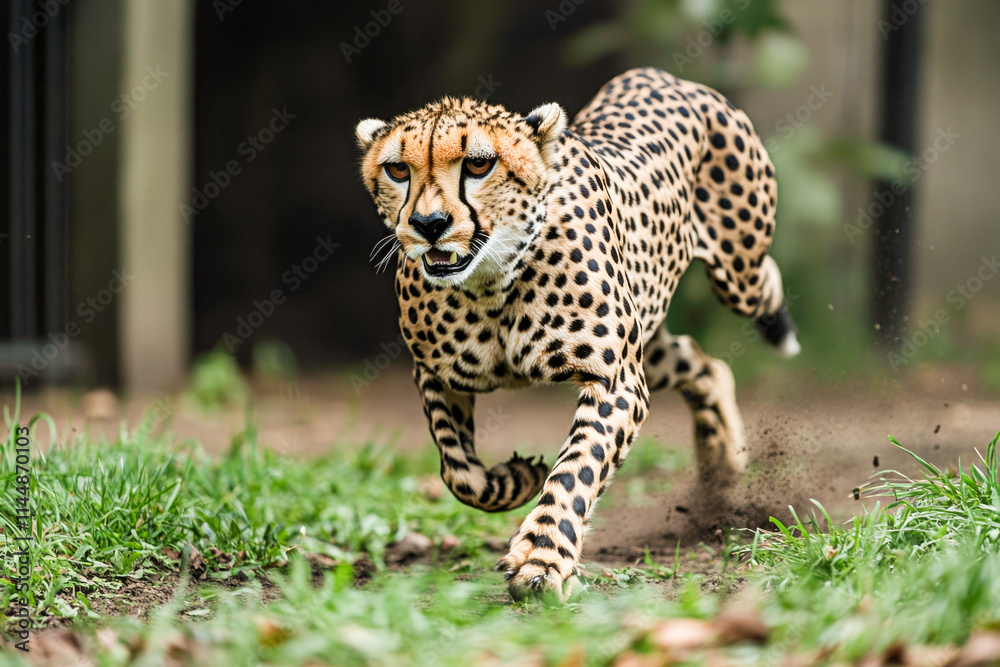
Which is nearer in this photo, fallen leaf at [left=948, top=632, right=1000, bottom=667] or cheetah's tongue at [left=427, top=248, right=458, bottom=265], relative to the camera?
fallen leaf at [left=948, top=632, right=1000, bottom=667]

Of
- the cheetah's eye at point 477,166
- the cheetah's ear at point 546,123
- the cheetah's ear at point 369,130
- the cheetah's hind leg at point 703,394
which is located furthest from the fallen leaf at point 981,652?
the cheetah's hind leg at point 703,394

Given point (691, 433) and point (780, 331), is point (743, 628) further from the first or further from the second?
point (780, 331)

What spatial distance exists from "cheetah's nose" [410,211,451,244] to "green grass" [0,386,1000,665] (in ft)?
3.05

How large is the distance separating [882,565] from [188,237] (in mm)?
6670

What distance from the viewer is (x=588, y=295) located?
10.5 ft

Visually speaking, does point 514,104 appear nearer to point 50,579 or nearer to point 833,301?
point 833,301

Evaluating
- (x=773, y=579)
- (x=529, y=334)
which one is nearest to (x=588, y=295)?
(x=529, y=334)

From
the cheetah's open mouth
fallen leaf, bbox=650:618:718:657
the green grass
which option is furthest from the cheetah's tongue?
fallen leaf, bbox=650:618:718:657

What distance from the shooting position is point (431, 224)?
9.46 ft

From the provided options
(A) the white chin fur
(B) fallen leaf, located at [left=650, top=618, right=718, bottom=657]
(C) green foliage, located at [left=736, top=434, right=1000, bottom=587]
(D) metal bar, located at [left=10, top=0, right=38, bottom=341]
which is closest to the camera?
(B) fallen leaf, located at [left=650, top=618, right=718, bottom=657]

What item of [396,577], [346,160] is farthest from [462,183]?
[346,160]

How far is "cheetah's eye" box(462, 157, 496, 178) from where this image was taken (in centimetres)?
299

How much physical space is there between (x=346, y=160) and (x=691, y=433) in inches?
198

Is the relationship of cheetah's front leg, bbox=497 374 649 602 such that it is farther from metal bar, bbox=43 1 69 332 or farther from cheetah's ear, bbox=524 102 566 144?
metal bar, bbox=43 1 69 332
